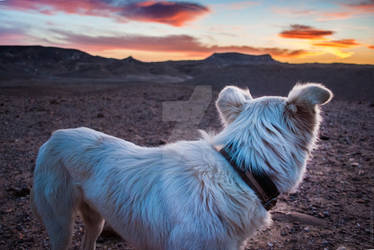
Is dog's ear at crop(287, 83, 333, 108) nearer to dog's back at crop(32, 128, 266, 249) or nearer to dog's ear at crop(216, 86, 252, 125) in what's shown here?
dog's ear at crop(216, 86, 252, 125)

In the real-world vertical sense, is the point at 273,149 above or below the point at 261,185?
above

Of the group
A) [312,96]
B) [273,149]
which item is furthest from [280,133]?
[312,96]

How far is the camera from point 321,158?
614 centimetres

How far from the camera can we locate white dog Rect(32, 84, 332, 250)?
199 centimetres

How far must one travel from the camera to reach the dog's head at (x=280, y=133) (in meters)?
2.04

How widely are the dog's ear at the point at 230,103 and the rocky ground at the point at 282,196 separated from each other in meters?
1.86

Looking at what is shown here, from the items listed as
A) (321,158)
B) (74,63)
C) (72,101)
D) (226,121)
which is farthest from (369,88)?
(74,63)

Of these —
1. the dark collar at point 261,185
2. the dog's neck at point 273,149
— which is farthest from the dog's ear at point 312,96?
the dark collar at point 261,185

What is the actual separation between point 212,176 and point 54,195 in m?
1.60

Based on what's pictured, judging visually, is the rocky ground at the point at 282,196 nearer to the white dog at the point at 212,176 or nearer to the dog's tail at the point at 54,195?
the dog's tail at the point at 54,195

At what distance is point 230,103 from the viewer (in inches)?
94.8

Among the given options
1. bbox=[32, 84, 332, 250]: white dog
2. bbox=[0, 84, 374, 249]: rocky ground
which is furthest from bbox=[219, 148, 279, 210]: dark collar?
bbox=[0, 84, 374, 249]: rocky ground

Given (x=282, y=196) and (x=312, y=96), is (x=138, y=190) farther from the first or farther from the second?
(x=282, y=196)

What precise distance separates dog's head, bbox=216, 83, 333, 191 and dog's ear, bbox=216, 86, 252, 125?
0.35ft
